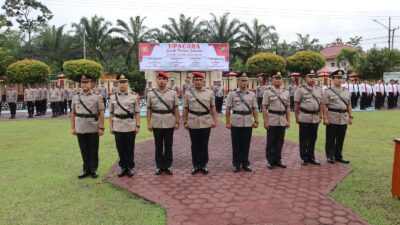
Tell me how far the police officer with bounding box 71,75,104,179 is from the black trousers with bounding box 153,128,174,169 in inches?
32.4

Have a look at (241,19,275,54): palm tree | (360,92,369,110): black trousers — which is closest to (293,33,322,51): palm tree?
(241,19,275,54): palm tree

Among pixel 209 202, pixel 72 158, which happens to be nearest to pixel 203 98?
pixel 209 202

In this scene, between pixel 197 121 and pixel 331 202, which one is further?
pixel 197 121

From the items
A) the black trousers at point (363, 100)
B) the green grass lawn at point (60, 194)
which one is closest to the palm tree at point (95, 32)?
the black trousers at point (363, 100)

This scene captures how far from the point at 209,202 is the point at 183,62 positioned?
1882 centimetres

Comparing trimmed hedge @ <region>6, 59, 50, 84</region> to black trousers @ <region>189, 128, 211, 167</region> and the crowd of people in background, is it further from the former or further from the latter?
black trousers @ <region>189, 128, 211, 167</region>

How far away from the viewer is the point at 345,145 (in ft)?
26.0

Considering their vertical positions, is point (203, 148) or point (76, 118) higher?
point (76, 118)

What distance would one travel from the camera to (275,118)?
597cm

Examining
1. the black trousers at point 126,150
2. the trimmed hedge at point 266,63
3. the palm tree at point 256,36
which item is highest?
the palm tree at point 256,36

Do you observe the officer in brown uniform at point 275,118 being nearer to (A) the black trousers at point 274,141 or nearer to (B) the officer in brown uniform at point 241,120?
(A) the black trousers at point 274,141

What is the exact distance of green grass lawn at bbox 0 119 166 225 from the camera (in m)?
3.96

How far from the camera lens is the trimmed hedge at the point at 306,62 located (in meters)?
27.3

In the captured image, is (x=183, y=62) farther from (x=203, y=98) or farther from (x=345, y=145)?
(x=203, y=98)
